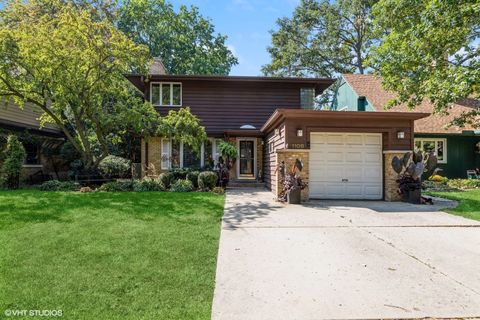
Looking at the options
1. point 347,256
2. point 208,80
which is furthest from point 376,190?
point 208,80

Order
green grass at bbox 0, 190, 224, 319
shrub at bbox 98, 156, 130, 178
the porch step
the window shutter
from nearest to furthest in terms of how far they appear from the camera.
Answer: green grass at bbox 0, 190, 224, 319 → shrub at bbox 98, 156, 130, 178 → the porch step → the window shutter

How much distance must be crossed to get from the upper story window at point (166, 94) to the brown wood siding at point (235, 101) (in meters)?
0.27

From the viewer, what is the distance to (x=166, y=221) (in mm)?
6418

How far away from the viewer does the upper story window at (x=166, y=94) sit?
16469 mm

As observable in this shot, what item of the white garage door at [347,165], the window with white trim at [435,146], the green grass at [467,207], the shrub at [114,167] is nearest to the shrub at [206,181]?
the white garage door at [347,165]

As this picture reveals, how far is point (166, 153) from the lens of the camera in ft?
51.7

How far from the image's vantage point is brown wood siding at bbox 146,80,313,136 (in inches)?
648

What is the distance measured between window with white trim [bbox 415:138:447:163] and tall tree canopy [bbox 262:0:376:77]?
13813 millimetres

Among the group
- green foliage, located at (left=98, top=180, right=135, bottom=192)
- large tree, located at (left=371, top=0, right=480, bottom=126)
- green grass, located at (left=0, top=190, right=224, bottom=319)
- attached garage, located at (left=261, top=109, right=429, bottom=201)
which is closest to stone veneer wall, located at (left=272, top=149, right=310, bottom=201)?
attached garage, located at (left=261, top=109, right=429, bottom=201)

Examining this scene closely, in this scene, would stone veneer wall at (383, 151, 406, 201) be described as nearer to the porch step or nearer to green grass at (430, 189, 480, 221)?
green grass at (430, 189, 480, 221)

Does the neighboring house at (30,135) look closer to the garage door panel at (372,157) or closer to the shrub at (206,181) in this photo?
the shrub at (206,181)

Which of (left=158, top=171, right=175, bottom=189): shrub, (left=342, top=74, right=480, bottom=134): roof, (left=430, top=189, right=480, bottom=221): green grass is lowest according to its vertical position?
(left=430, top=189, right=480, bottom=221): green grass

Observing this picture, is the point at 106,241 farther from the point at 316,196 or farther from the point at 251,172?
the point at 251,172

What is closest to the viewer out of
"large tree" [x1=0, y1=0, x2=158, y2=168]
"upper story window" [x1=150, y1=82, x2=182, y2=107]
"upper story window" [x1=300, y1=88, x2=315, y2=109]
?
"large tree" [x1=0, y1=0, x2=158, y2=168]
